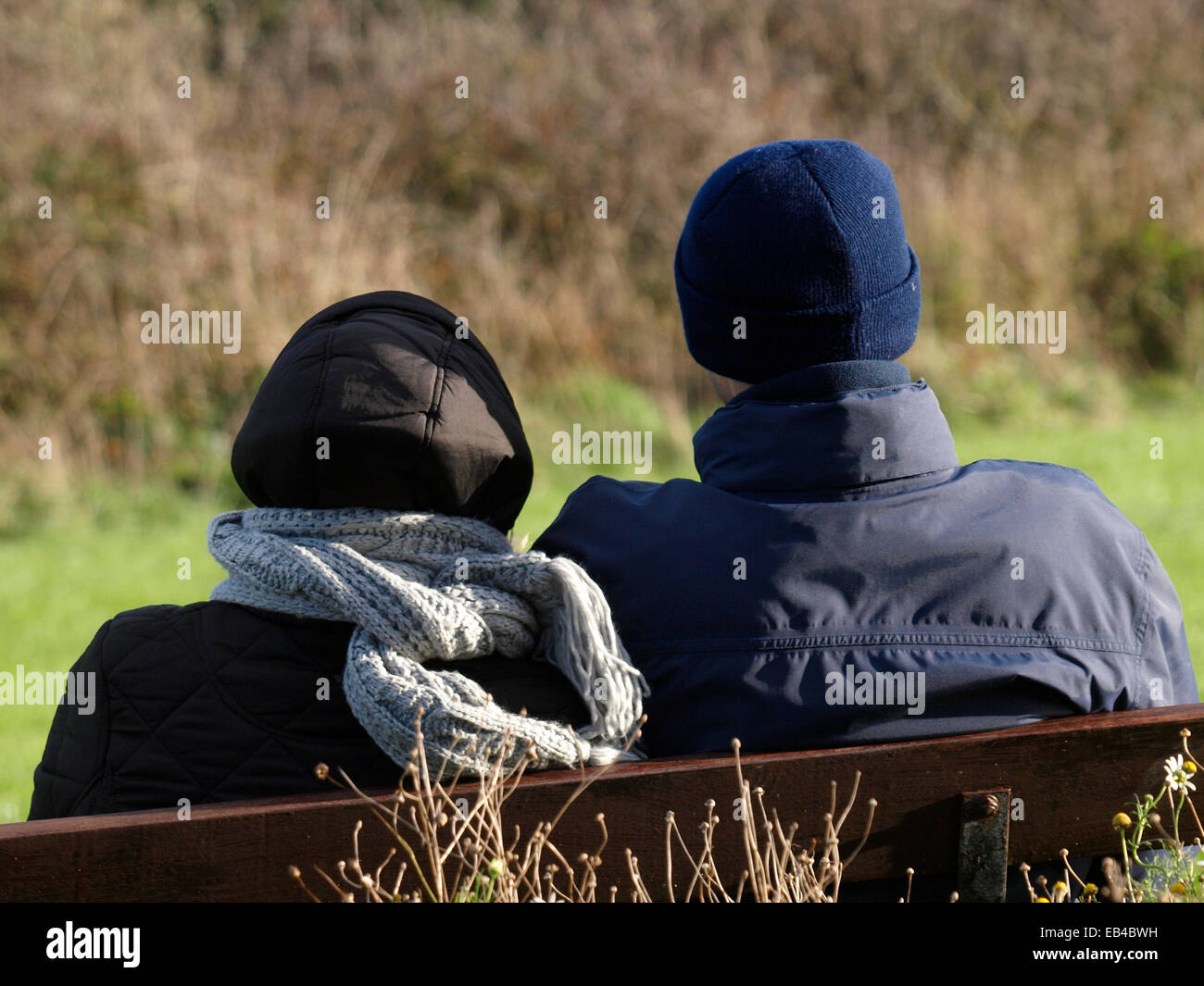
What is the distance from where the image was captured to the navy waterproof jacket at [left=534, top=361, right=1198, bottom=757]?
6.82 feet

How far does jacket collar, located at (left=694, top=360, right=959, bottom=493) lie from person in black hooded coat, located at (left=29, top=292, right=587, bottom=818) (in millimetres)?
428

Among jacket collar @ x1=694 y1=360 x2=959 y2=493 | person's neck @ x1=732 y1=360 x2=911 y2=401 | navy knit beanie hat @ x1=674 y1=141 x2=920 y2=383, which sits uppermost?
navy knit beanie hat @ x1=674 y1=141 x2=920 y2=383

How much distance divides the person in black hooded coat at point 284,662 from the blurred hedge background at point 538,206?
4.52 m

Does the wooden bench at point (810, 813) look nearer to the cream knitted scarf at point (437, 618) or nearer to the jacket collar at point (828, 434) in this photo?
the cream knitted scarf at point (437, 618)

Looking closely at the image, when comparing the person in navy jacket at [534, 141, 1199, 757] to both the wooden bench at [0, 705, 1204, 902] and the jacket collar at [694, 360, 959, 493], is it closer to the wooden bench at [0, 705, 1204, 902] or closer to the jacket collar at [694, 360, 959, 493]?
the jacket collar at [694, 360, 959, 493]

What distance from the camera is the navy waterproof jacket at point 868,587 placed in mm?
2080

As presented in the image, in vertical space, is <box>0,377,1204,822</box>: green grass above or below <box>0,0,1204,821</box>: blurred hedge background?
below

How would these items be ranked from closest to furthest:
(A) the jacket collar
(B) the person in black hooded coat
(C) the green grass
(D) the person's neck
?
→ 1. (B) the person in black hooded coat
2. (A) the jacket collar
3. (D) the person's neck
4. (C) the green grass

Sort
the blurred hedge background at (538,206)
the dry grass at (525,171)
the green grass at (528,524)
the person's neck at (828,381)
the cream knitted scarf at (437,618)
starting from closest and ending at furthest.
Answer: the cream knitted scarf at (437,618) → the person's neck at (828,381) → the green grass at (528,524) → the blurred hedge background at (538,206) → the dry grass at (525,171)

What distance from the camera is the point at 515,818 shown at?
1928 millimetres

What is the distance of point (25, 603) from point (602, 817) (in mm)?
5816

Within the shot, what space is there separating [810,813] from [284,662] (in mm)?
804

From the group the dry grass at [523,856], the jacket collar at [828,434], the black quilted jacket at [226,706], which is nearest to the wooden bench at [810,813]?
the dry grass at [523,856]

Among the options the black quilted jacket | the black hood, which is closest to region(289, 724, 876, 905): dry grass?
the black quilted jacket
